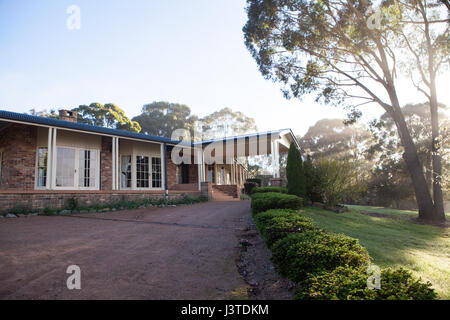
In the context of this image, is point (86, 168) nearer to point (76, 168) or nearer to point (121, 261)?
point (76, 168)

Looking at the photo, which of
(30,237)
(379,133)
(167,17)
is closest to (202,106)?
(379,133)

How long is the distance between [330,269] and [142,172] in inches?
517

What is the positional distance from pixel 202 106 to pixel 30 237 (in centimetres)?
3275

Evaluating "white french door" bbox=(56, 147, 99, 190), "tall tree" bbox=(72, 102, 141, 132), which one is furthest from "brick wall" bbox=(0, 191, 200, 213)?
"tall tree" bbox=(72, 102, 141, 132)

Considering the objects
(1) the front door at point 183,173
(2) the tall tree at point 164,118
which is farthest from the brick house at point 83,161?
(2) the tall tree at point 164,118

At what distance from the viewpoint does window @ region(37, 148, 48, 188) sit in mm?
11016

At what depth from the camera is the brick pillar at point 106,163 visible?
41.9 feet

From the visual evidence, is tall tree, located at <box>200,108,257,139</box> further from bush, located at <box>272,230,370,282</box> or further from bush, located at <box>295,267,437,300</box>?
bush, located at <box>295,267,437,300</box>

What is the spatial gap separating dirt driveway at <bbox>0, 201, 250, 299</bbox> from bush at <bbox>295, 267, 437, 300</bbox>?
975mm

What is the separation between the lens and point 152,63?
1299cm

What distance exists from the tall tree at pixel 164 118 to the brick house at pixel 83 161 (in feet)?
62.6

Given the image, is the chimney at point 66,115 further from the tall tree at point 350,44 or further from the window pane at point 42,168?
the tall tree at point 350,44
